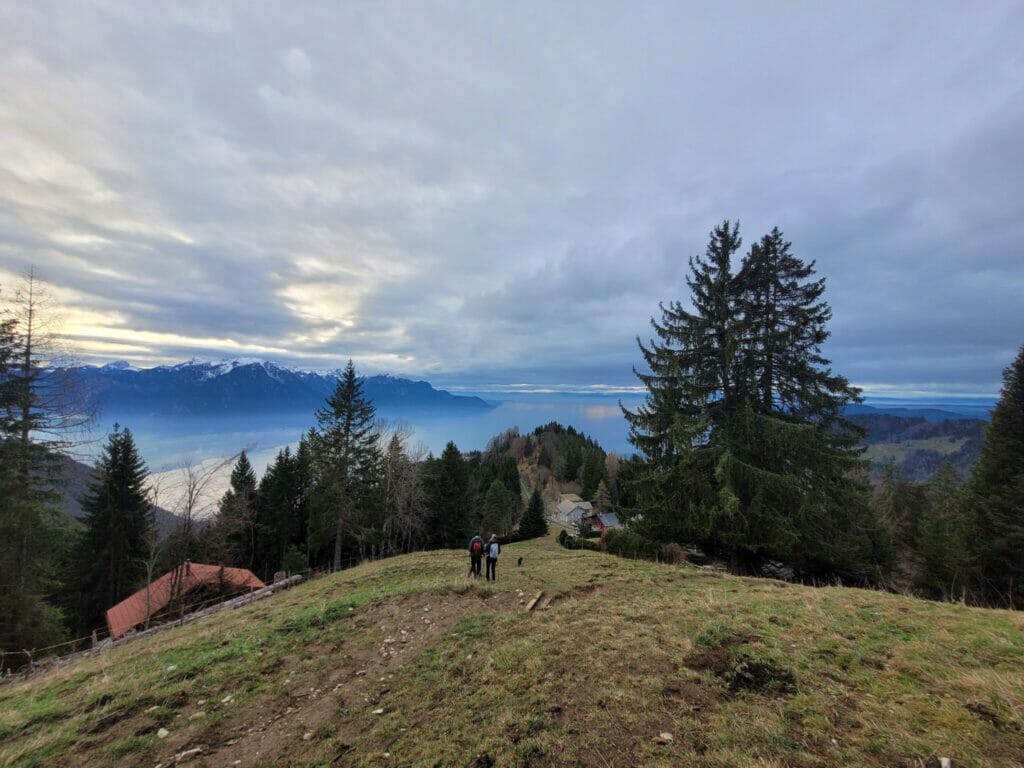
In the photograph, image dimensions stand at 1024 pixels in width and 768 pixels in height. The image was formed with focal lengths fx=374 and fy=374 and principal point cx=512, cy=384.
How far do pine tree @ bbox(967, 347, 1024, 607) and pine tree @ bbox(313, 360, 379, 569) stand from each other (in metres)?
35.4

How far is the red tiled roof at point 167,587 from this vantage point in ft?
73.0

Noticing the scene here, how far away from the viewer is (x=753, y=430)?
14703 millimetres

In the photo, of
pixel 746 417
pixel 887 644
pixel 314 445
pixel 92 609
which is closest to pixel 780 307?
pixel 746 417

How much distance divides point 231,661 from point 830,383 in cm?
2077

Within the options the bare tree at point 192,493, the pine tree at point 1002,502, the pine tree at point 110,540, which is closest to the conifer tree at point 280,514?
the pine tree at point 110,540

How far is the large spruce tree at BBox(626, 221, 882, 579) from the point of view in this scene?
14.0m

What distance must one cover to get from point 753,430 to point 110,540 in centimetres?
4352

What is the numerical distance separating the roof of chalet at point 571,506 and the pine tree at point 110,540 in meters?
61.1

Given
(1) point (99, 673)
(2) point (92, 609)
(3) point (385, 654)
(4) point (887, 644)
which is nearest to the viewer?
(4) point (887, 644)

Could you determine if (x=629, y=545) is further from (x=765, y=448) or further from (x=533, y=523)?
(x=533, y=523)

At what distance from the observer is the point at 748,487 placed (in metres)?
14.1

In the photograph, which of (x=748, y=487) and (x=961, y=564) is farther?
(x=961, y=564)

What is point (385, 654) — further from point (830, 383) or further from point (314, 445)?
point (314, 445)

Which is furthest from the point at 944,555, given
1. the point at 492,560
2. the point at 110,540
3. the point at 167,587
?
the point at 110,540
